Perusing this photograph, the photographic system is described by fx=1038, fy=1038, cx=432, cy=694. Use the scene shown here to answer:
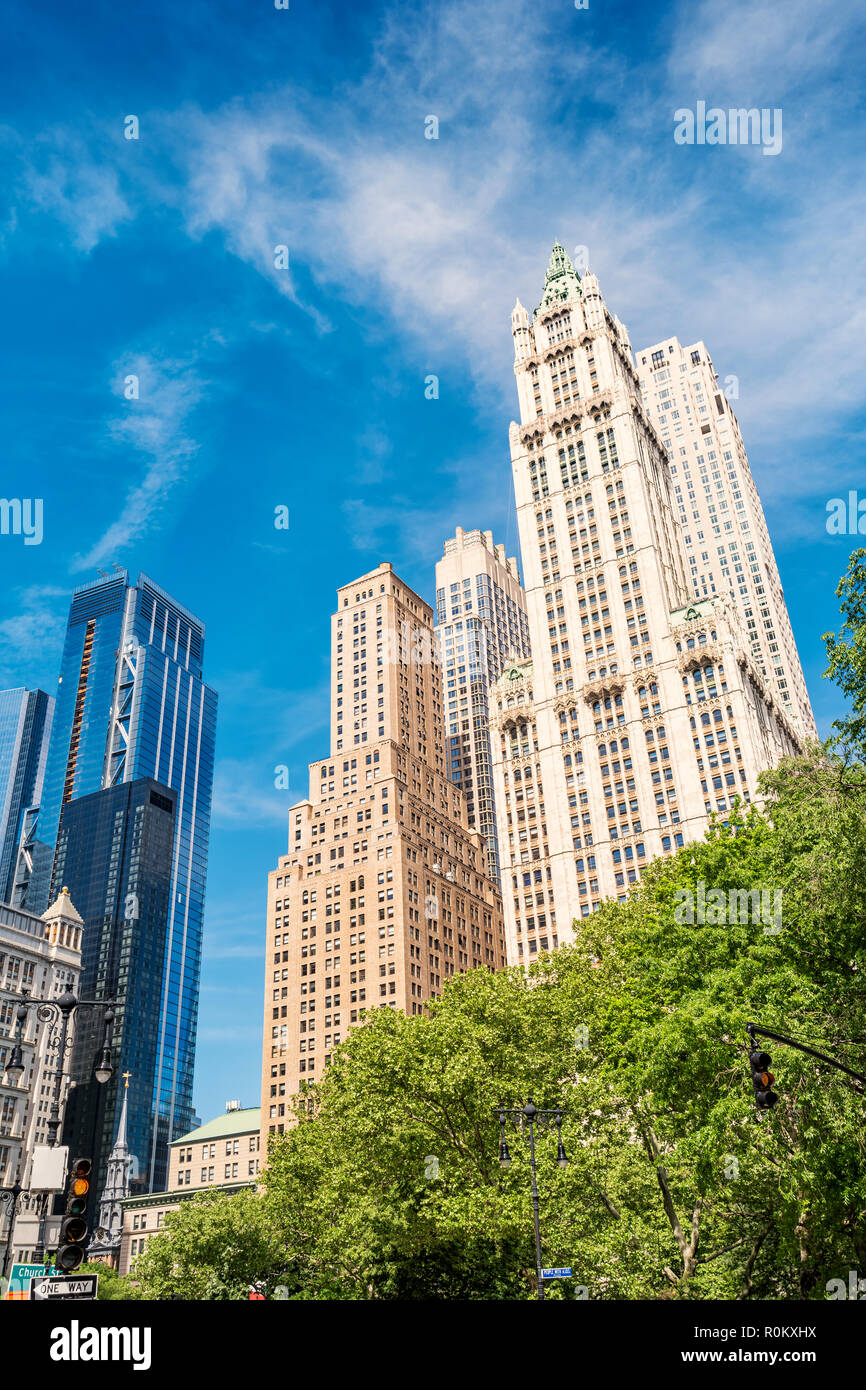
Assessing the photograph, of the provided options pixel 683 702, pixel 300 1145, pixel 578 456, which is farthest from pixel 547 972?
pixel 578 456

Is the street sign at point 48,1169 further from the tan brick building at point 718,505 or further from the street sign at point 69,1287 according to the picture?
the tan brick building at point 718,505

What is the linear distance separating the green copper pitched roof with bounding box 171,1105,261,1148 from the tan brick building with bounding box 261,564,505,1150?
1373 centimetres

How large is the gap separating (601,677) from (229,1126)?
71.6 meters

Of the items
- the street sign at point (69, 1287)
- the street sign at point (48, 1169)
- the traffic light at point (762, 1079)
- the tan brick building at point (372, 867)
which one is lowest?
the street sign at point (69, 1287)

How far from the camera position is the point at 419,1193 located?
39.9 m

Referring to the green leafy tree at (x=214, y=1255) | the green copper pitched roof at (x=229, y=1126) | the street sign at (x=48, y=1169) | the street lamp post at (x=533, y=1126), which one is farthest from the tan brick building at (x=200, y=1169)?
the street sign at (x=48, y=1169)

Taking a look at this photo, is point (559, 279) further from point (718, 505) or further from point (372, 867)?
point (372, 867)

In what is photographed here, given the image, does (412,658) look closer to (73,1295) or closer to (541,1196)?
(541,1196)

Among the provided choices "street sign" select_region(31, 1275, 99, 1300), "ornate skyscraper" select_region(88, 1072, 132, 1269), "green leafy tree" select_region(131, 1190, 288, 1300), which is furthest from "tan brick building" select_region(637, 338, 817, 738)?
"street sign" select_region(31, 1275, 99, 1300)

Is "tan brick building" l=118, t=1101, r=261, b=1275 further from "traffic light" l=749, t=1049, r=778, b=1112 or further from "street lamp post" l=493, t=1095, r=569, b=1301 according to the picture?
"traffic light" l=749, t=1049, r=778, b=1112

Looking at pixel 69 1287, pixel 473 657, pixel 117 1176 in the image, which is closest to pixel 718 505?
pixel 473 657

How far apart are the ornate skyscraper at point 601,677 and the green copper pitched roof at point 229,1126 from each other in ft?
154

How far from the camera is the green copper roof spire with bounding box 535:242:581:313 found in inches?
5221

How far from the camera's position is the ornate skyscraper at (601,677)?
9531 centimetres
